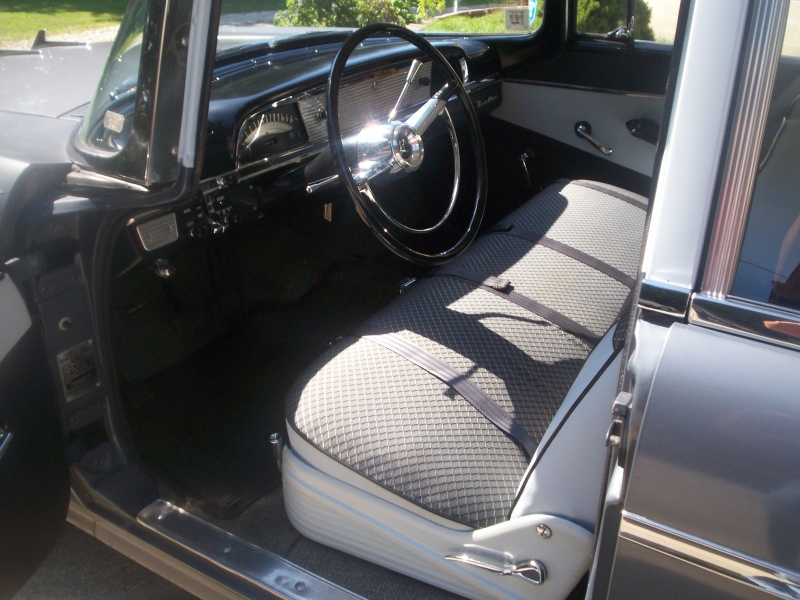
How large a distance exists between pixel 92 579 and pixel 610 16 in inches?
105

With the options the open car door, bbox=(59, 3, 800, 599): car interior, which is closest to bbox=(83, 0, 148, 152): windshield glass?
the open car door

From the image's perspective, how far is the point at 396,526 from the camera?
1.30 m

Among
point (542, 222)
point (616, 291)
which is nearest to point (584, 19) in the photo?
point (542, 222)

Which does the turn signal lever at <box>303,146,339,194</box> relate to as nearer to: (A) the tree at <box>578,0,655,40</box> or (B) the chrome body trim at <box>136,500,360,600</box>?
(B) the chrome body trim at <box>136,500,360,600</box>

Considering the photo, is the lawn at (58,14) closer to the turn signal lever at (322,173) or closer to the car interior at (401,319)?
the car interior at (401,319)

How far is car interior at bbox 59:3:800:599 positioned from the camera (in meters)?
1.23

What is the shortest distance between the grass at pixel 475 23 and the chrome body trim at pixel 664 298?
2.20 metres

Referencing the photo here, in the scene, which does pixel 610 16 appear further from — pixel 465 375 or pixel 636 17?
pixel 465 375

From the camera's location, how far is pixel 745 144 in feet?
2.59

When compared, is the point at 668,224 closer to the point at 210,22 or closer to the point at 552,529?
the point at 552,529

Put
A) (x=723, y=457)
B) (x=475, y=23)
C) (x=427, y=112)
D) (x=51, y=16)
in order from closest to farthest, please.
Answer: (x=723, y=457)
(x=427, y=112)
(x=51, y=16)
(x=475, y=23)

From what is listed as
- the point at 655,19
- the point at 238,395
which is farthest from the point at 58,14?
the point at 655,19

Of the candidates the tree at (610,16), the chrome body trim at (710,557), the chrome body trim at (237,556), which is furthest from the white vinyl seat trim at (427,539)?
the tree at (610,16)

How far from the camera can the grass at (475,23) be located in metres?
2.76
